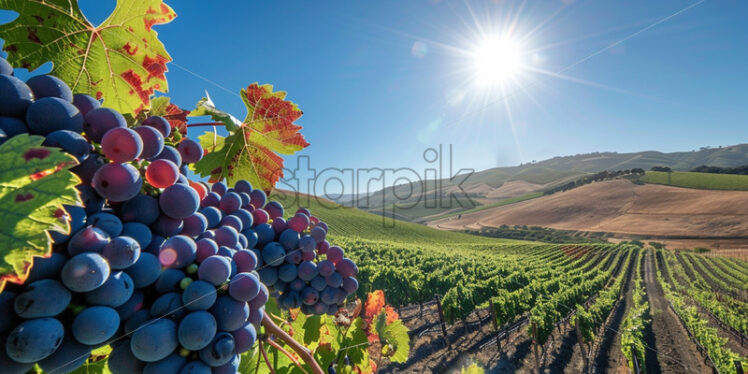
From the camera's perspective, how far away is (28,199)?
478 millimetres

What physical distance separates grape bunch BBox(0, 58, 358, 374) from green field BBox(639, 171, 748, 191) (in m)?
80.3

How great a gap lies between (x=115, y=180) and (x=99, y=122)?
0.14 metres

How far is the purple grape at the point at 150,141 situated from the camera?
0.68 meters

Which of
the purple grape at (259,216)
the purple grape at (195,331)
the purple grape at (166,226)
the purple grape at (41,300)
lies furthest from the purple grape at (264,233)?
the purple grape at (41,300)

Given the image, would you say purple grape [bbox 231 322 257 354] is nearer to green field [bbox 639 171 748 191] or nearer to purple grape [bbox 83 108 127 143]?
purple grape [bbox 83 108 127 143]

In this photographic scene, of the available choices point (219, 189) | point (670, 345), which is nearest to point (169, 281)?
point (219, 189)

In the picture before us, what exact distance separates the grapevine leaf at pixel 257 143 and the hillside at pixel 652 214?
59.3 m

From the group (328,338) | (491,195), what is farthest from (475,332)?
(491,195)

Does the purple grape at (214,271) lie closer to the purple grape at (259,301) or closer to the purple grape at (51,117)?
the purple grape at (259,301)

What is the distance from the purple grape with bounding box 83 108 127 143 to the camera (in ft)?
2.09

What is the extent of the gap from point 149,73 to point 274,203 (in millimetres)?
658

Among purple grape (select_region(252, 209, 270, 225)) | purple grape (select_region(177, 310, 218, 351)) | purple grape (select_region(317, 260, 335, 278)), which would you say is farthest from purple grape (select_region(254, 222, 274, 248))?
purple grape (select_region(177, 310, 218, 351))

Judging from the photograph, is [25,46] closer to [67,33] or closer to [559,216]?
[67,33]

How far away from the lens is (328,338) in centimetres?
179
